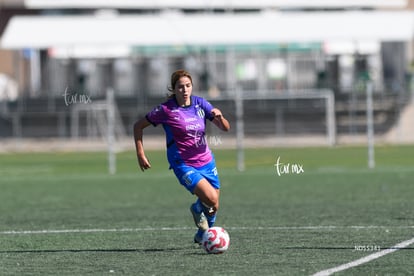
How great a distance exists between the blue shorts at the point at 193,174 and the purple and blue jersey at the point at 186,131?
0.16 ft

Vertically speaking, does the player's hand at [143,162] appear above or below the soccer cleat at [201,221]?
above

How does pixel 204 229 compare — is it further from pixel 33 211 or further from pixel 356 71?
pixel 356 71

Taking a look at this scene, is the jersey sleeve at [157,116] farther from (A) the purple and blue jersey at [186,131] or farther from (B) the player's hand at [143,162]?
(B) the player's hand at [143,162]

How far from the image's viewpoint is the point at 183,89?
1324cm

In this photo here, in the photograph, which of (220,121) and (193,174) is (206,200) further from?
(220,121)

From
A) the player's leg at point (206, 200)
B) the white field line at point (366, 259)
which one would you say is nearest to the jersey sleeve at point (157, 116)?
the player's leg at point (206, 200)

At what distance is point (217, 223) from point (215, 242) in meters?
4.57

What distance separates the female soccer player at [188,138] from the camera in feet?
43.5

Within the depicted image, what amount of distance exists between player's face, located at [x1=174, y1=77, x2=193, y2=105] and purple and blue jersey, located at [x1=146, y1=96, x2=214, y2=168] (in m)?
0.11

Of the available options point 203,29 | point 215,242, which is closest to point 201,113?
point 215,242

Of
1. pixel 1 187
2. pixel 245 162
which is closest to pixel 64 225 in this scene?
pixel 1 187

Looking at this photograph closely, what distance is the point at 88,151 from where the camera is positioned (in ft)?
162

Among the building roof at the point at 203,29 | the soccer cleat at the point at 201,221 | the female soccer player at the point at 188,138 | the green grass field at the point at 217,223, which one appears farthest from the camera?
the building roof at the point at 203,29

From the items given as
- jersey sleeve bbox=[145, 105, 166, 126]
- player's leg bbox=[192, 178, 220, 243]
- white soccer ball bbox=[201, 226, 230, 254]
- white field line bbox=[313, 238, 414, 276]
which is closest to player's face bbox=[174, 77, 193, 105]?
jersey sleeve bbox=[145, 105, 166, 126]
